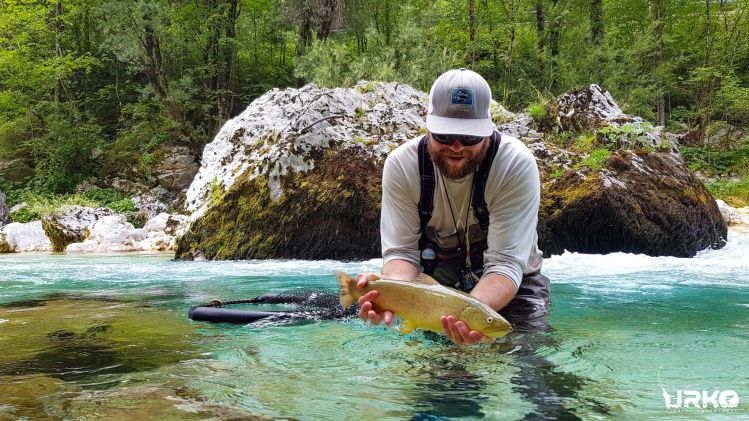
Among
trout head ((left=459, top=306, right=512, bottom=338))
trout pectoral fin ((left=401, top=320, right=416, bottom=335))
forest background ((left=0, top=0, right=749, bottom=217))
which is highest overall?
forest background ((left=0, top=0, right=749, bottom=217))

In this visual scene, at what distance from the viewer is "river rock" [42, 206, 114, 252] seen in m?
16.5

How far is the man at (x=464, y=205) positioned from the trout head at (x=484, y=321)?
434 millimetres

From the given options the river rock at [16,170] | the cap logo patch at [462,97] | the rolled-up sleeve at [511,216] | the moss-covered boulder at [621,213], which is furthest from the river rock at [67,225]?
the cap logo patch at [462,97]

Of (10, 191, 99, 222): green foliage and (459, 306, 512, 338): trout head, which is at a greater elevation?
(10, 191, 99, 222): green foliage

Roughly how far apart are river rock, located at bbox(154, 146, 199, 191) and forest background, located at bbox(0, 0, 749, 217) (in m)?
0.38

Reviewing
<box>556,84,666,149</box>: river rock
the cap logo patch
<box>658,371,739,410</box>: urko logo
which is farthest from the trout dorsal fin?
<box>556,84,666,149</box>: river rock

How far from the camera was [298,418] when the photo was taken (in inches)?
109

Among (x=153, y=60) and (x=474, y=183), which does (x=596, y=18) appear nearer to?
(x=153, y=60)

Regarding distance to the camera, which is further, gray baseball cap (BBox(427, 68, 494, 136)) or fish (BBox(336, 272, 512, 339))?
gray baseball cap (BBox(427, 68, 494, 136))

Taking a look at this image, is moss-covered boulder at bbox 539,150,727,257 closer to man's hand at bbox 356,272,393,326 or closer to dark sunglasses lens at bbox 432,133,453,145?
dark sunglasses lens at bbox 432,133,453,145

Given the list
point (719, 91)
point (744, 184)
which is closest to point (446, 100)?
point (744, 184)

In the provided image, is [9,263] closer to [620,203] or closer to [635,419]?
[620,203]

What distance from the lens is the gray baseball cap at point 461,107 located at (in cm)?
323

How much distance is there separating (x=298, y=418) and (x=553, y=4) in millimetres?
23764
